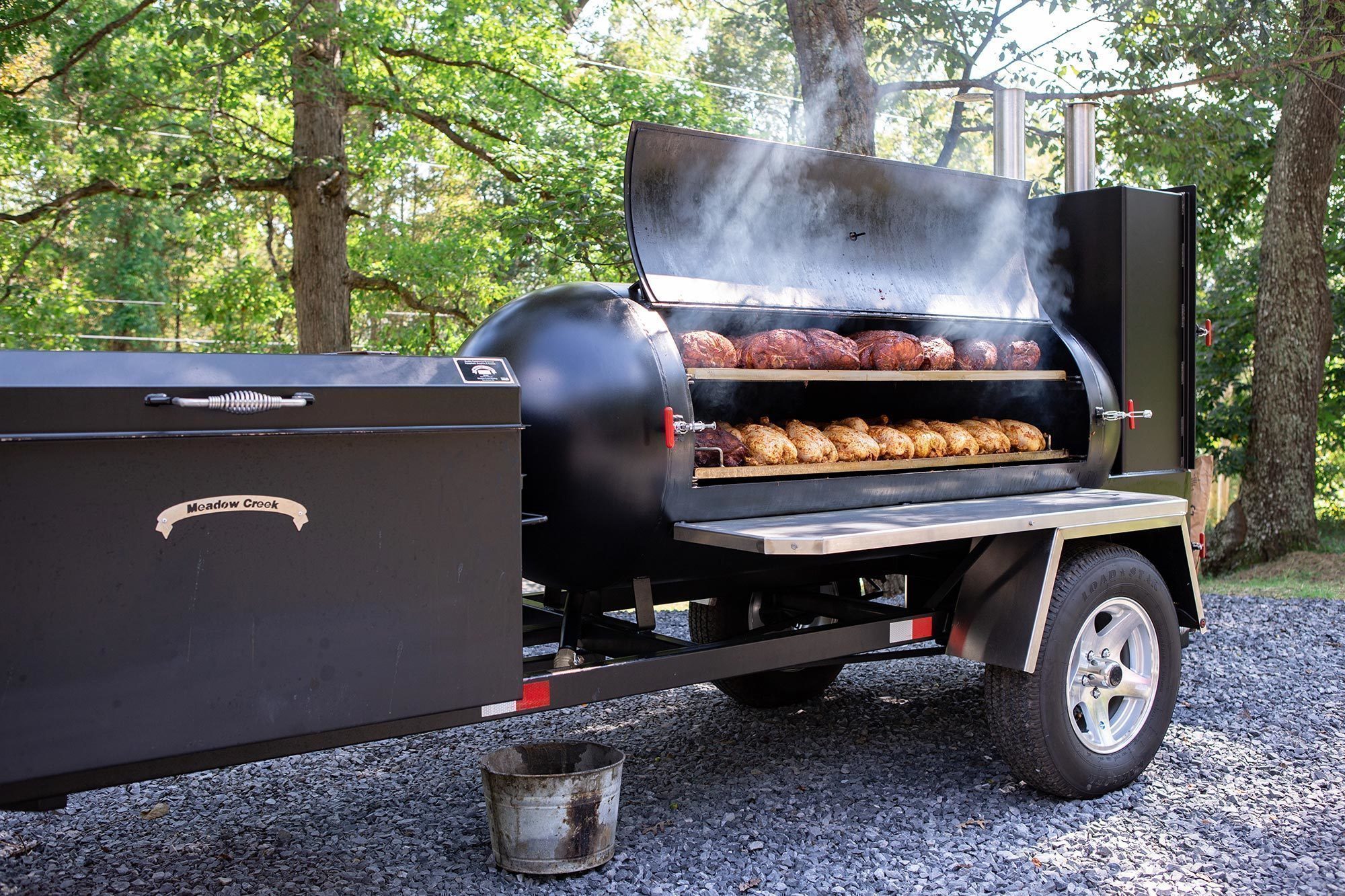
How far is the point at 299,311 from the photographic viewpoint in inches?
449

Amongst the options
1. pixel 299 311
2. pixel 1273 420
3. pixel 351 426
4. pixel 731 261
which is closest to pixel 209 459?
pixel 351 426

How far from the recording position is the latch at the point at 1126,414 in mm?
5051

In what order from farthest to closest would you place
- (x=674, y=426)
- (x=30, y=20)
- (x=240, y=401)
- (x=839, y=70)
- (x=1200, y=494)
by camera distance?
(x=839, y=70)
(x=30, y=20)
(x=1200, y=494)
(x=674, y=426)
(x=240, y=401)

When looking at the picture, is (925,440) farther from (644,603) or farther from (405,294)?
(405,294)

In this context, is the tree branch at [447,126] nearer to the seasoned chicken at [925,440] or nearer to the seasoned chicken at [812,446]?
the seasoned chicken at [925,440]

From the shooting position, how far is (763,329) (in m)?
4.45

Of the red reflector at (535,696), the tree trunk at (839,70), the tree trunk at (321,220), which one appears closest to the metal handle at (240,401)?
the red reflector at (535,696)

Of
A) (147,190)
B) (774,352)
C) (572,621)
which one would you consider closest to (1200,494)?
(774,352)

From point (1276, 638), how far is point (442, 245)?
10.6 metres

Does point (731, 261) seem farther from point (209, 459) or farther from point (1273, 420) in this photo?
point (1273, 420)

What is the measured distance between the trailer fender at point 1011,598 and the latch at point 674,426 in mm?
1357

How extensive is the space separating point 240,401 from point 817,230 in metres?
2.69

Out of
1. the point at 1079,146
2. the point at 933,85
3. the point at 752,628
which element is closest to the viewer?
the point at 752,628

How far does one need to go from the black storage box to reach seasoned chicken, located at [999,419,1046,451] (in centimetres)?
273
